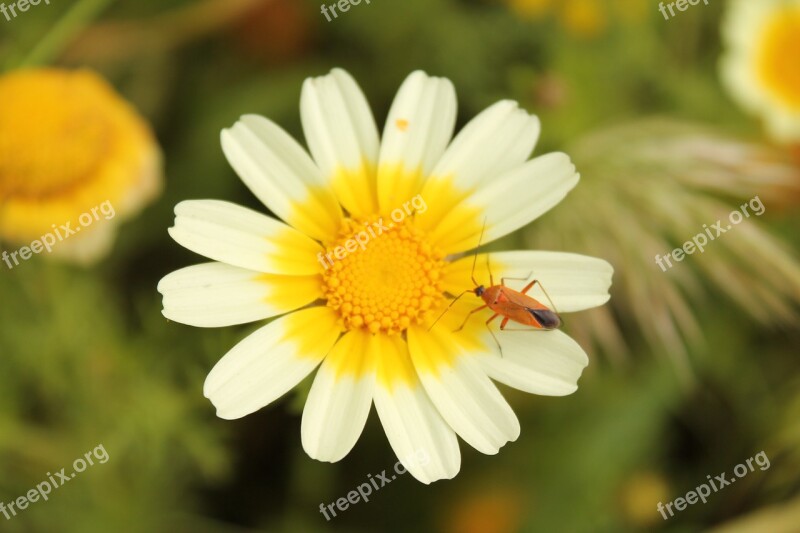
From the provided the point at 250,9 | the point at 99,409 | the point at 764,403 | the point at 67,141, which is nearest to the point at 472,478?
the point at 764,403

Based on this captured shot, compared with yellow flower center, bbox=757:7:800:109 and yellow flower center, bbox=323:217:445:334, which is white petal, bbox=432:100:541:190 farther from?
yellow flower center, bbox=757:7:800:109

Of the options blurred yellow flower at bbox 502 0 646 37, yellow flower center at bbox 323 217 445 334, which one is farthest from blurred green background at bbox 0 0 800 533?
yellow flower center at bbox 323 217 445 334

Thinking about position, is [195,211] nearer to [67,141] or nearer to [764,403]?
[67,141]

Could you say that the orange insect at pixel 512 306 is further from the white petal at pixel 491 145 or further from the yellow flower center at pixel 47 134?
the yellow flower center at pixel 47 134

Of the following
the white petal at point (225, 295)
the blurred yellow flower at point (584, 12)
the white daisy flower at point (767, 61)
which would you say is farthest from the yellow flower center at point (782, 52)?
the white petal at point (225, 295)

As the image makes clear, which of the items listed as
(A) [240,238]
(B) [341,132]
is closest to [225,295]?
(A) [240,238]

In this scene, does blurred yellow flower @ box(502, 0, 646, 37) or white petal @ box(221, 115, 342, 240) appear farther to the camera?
blurred yellow flower @ box(502, 0, 646, 37)
